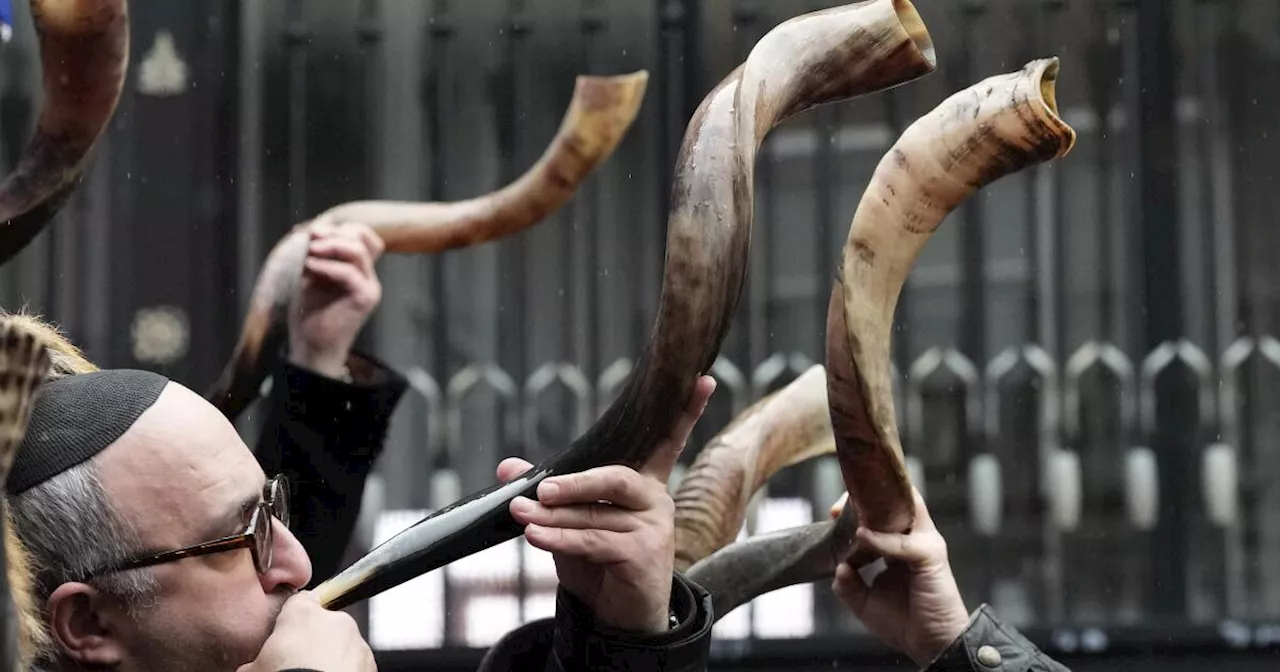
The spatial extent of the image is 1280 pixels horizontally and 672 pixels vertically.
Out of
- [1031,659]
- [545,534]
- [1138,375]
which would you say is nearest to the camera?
[545,534]

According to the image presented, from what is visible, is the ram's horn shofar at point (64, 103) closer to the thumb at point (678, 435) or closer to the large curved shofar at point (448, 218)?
the large curved shofar at point (448, 218)

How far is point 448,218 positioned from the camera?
2.37 meters

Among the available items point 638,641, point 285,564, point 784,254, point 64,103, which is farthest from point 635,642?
point 784,254

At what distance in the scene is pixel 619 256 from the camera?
15.6 ft

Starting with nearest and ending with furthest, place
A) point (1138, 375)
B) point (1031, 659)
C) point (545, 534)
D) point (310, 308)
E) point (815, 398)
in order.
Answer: point (545, 534)
point (1031, 659)
point (815, 398)
point (310, 308)
point (1138, 375)

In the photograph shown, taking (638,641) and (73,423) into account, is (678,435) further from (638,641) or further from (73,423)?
(73,423)

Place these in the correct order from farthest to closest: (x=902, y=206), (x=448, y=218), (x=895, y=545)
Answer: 1. (x=448, y=218)
2. (x=895, y=545)
3. (x=902, y=206)

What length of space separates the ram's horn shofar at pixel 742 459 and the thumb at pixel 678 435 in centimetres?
44

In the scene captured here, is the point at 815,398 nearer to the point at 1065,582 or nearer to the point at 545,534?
the point at 545,534

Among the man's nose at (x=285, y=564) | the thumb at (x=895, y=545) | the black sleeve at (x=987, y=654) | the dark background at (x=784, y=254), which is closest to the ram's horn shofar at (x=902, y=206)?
the thumb at (x=895, y=545)

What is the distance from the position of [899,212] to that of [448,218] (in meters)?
1.01

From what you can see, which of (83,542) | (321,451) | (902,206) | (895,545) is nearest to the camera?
(83,542)

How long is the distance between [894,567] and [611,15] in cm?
331

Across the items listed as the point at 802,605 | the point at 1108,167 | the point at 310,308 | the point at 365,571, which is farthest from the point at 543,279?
the point at 365,571
